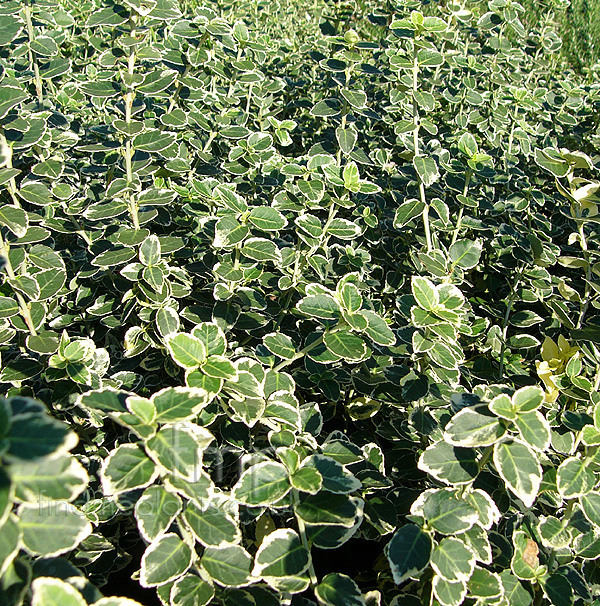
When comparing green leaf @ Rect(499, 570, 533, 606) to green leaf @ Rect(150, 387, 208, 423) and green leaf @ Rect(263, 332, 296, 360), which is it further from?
green leaf @ Rect(150, 387, 208, 423)

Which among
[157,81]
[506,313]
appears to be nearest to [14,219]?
[157,81]

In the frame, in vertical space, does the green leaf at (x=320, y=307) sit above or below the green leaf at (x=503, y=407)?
below

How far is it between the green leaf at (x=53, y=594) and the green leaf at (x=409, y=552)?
Result: 69cm

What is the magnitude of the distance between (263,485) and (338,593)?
0.31 m

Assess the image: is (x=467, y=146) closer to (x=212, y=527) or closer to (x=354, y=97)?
(x=354, y=97)

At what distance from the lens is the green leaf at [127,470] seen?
42.5 inches

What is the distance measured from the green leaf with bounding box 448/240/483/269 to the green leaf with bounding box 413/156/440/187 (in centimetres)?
28

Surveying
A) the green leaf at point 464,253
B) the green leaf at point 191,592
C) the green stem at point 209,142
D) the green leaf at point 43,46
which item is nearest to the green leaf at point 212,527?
the green leaf at point 191,592

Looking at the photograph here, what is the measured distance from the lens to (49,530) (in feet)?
3.18

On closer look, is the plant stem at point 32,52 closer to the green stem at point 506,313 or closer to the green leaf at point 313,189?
the green leaf at point 313,189

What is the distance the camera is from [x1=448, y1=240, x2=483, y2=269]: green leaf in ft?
7.00

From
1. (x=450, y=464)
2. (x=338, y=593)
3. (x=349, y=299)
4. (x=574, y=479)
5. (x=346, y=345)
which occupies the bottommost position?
(x=338, y=593)

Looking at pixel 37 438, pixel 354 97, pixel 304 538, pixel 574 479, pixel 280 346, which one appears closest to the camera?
pixel 37 438

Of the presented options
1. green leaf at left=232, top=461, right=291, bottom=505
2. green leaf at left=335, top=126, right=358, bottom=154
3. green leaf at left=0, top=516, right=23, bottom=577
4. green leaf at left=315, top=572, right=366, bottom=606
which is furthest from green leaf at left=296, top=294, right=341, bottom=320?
green leaf at left=335, top=126, right=358, bottom=154
